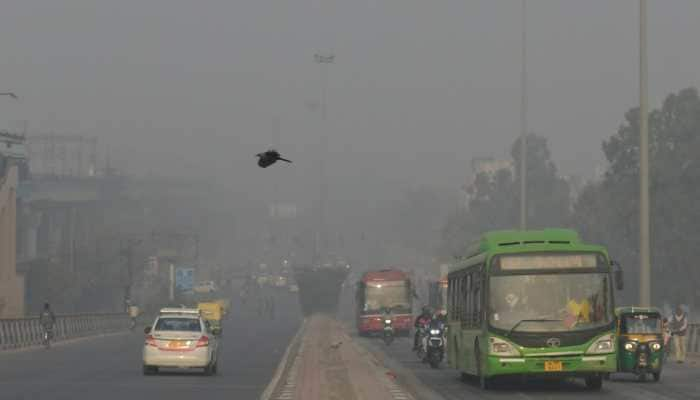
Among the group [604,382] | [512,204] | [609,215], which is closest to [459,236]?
[512,204]

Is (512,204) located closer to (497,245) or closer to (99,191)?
(99,191)

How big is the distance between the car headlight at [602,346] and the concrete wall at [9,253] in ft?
313

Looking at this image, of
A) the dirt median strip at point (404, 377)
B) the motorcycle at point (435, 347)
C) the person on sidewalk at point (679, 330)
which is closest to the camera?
the dirt median strip at point (404, 377)

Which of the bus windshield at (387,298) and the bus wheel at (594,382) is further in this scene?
the bus windshield at (387,298)

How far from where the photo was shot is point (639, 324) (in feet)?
112

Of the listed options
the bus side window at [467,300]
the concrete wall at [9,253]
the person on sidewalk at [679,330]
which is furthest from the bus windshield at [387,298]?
the concrete wall at [9,253]

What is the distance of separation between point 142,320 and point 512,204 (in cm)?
6570

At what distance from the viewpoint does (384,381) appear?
1314 inches

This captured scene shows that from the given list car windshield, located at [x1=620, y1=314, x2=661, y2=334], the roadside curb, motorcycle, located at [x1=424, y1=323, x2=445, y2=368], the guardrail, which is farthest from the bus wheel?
the guardrail

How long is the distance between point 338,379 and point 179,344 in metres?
4.09

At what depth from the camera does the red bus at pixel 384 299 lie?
248 ft

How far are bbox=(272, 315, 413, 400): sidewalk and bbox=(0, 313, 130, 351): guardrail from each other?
1180 cm

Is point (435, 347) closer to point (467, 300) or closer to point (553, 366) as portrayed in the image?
point (467, 300)

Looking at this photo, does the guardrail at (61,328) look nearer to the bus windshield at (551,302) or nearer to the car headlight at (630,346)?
the car headlight at (630,346)
